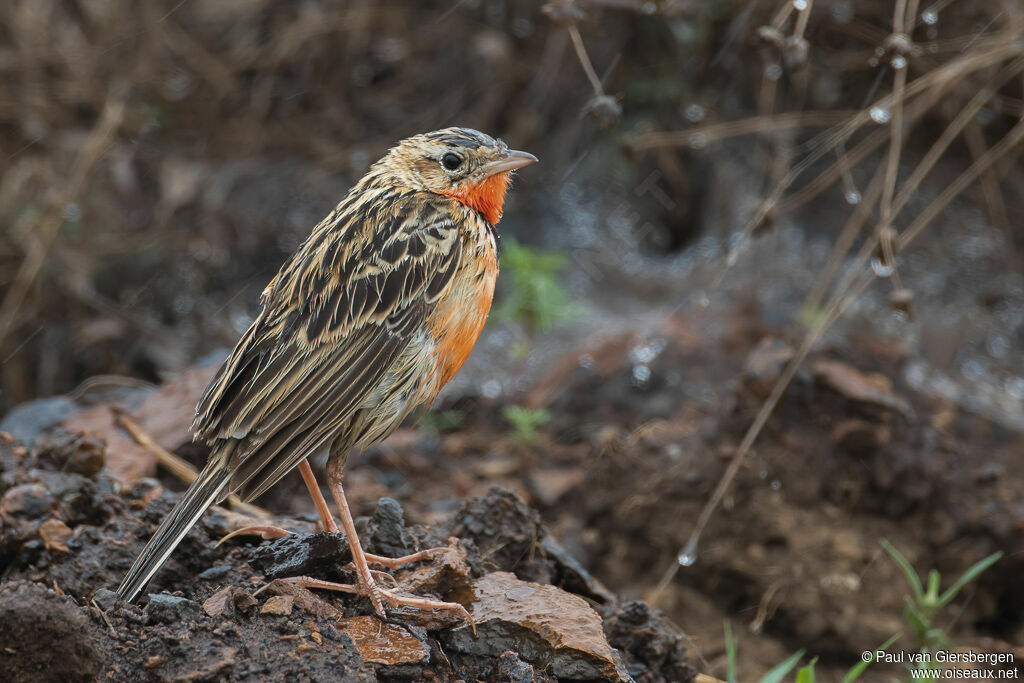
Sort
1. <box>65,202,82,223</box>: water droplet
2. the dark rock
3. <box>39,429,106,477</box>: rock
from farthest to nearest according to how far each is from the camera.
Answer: <box>65,202,82,223</box>: water droplet < <box>39,429,106,477</box>: rock < the dark rock

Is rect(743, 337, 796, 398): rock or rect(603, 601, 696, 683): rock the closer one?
rect(603, 601, 696, 683): rock

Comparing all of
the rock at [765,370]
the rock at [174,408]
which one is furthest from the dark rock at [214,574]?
the rock at [765,370]

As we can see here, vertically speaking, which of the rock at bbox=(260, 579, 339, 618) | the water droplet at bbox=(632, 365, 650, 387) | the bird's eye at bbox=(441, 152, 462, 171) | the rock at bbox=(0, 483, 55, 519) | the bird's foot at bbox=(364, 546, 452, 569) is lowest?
the water droplet at bbox=(632, 365, 650, 387)

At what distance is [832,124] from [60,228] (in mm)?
6067

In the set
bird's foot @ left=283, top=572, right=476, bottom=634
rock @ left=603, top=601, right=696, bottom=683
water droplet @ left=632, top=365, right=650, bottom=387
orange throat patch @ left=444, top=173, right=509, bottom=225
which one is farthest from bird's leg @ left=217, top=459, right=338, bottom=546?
water droplet @ left=632, top=365, right=650, bottom=387

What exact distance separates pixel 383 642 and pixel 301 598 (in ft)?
1.08

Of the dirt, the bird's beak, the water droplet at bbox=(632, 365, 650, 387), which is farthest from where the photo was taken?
the water droplet at bbox=(632, 365, 650, 387)

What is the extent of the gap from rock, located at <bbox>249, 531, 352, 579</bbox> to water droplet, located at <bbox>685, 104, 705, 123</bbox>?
5.44 metres

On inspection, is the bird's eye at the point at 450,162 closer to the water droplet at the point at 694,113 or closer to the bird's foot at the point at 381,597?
the bird's foot at the point at 381,597

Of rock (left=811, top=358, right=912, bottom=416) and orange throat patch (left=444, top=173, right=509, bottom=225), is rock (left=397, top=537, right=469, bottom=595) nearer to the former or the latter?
orange throat patch (left=444, top=173, right=509, bottom=225)

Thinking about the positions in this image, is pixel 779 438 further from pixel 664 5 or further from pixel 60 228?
pixel 60 228

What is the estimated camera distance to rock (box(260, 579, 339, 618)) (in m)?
3.59

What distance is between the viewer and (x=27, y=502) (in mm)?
4203

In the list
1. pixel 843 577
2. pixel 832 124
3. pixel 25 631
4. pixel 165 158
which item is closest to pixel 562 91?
pixel 832 124
